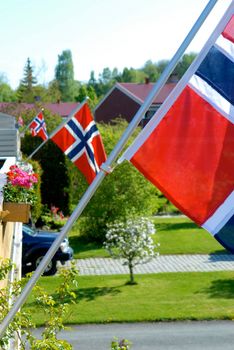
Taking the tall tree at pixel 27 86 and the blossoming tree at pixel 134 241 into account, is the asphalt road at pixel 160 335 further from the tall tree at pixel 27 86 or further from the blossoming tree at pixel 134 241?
the tall tree at pixel 27 86

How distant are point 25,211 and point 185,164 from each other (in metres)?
4.53

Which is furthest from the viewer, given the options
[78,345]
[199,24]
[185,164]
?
[78,345]

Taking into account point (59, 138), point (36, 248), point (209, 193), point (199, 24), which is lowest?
point (36, 248)

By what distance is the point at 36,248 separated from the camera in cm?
1930

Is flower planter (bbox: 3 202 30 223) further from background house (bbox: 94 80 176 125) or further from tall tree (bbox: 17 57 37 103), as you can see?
tall tree (bbox: 17 57 37 103)

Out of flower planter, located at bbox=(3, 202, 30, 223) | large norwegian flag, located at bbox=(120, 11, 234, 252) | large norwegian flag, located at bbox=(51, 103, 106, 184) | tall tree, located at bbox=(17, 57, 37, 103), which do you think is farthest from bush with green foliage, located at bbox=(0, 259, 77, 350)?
tall tree, located at bbox=(17, 57, 37, 103)

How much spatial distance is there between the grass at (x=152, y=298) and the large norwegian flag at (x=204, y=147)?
9794 mm

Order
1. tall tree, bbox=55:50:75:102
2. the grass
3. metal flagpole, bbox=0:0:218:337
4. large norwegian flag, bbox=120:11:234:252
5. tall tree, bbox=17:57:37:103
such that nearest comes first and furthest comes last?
metal flagpole, bbox=0:0:218:337 → large norwegian flag, bbox=120:11:234:252 → the grass → tall tree, bbox=17:57:37:103 → tall tree, bbox=55:50:75:102

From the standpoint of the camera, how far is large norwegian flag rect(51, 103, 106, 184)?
11.7m

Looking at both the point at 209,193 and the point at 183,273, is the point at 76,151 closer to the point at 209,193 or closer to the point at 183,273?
the point at 209,193

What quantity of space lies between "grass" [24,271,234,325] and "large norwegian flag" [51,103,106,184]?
3971 millimetres

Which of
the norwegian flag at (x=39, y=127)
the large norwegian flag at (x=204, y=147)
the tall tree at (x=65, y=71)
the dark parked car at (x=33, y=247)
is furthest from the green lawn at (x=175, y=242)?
the tall tree at (x=65, y=71)

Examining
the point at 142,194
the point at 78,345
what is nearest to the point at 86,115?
the point at 78,345

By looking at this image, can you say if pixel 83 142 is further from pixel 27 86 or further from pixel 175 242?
pixel 27 86
